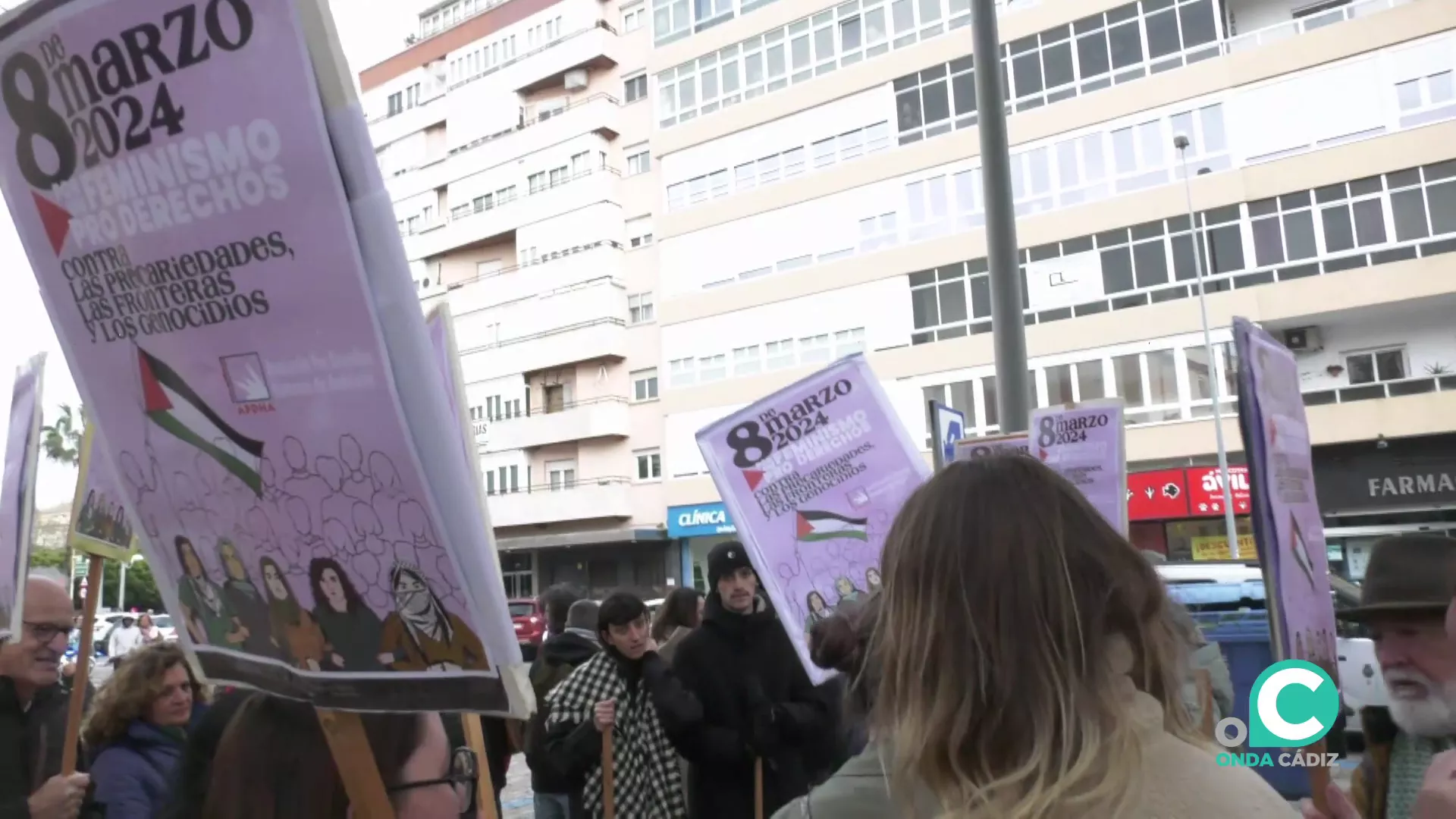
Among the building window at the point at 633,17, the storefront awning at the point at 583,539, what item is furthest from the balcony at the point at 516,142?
the storefront awning at the point at 583,539

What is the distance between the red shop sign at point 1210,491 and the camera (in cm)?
2336

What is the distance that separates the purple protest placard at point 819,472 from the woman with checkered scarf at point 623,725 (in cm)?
88

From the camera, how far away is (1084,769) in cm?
139

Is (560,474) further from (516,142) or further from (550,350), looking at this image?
(516,142)

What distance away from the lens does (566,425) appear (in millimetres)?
37062

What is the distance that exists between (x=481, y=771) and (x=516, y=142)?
40.5 metres

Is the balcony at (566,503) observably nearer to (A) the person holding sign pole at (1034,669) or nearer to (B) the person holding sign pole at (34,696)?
(B) the person holding sign pole at (34,696)

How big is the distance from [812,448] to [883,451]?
0.36 m

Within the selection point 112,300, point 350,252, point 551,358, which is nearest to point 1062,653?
point 350,252

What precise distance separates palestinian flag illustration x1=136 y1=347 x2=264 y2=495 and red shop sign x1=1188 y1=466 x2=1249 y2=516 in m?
24.1

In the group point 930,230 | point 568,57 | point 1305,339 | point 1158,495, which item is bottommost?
point 1158,495

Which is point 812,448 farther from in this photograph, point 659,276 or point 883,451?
point 659,276

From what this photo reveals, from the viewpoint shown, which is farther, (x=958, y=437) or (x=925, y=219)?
(x=925, y=219)

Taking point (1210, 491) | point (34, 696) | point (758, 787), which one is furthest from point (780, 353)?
point (34, 696)
